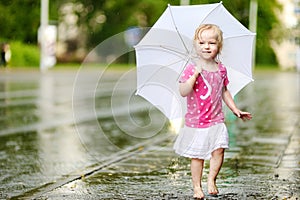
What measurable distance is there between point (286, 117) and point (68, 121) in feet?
15.5

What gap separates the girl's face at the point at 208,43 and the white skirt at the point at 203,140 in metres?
0.60

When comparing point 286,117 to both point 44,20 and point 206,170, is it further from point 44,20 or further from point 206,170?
point 44,20

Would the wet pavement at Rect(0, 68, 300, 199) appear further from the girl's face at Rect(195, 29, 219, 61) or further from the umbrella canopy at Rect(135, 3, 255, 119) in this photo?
the girl's face at Rect(195, 29, 219, 61)

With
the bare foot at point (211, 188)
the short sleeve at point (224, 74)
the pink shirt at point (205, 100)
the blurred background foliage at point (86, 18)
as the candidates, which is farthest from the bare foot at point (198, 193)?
the blurred background foliage at point (86, 18)

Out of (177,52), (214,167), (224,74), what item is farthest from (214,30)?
(214,167)

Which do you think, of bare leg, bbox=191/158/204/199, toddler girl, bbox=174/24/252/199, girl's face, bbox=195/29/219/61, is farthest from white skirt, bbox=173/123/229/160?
girl's face, bbox=195/29/219/61

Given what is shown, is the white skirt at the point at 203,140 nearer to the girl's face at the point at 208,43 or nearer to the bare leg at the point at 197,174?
the bare leg at the point at 197,174

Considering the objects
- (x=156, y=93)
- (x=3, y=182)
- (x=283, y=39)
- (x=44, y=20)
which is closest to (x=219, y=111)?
(x=156, y=93)

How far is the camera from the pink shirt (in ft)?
22.0

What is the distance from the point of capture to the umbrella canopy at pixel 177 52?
277 inches

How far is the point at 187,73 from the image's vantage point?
6.67 m

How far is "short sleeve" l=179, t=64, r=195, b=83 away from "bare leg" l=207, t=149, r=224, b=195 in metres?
0.67

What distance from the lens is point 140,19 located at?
226 ft

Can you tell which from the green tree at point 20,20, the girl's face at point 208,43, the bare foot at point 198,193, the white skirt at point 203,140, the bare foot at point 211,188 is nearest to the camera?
the girl's face at point 208,43
